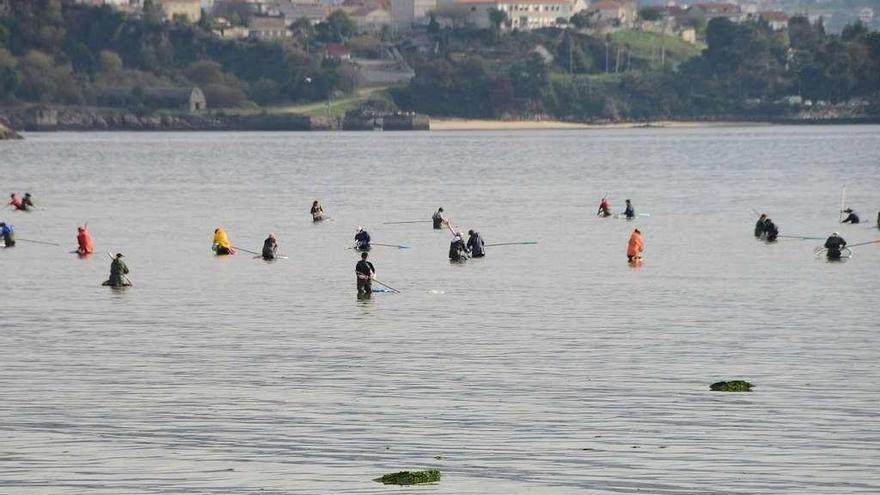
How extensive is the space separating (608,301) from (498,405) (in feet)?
65.5

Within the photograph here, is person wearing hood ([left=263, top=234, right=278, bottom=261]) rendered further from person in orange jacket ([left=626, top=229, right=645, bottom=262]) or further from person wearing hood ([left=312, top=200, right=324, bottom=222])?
person wearing hood ([left=312, top=200, right=324, bottom=222])

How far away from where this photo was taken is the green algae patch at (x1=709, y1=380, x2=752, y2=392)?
3616cm

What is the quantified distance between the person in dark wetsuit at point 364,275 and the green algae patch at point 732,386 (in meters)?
19.5

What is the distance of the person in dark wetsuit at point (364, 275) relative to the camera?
5456 centimetres

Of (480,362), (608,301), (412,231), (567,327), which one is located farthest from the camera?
(412,231)

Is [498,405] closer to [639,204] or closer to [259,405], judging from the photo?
[259,405]

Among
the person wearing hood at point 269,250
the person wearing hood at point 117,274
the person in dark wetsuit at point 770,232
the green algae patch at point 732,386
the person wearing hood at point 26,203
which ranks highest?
the green algae patch at point 732,386

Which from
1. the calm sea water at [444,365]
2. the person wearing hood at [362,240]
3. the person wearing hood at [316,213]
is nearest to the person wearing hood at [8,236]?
the calm sea water at [444,365]

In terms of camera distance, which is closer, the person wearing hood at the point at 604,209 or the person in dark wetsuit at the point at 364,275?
the person in dark wetsuit at the point at 364,275

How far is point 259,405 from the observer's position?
1379 inches

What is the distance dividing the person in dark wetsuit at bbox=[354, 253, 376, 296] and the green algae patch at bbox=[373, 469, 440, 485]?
86.2 ft

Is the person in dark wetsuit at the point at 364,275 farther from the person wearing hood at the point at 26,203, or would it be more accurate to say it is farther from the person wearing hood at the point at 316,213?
the person wearing hood at the point at 26,203

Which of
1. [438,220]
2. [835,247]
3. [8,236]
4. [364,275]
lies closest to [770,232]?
[835,247]

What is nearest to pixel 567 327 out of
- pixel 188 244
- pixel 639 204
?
pixel 188 244
